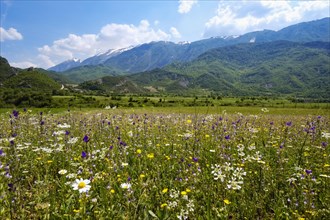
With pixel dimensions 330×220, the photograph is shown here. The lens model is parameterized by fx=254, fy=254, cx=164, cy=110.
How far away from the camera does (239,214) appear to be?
14.3ft

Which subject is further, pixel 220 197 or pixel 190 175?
pixel 190 175

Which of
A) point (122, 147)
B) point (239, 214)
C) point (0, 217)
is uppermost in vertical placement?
point (122, 147)

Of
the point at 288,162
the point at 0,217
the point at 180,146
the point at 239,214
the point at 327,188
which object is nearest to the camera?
the point at 0,217

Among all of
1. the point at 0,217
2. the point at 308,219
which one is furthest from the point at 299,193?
the point at 0,217

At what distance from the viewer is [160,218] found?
13.3ft

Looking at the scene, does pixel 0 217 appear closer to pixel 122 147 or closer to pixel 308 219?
pixel 122 147

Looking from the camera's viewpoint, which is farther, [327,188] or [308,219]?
[327,188]

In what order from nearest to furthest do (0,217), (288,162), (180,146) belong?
1. (0,217)
2. (288,162)
3. (180,146)

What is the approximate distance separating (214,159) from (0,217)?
498 cm

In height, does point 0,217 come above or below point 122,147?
below

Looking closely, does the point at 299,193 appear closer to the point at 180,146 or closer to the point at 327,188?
the point at 327,188

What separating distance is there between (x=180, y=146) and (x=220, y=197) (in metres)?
3.11

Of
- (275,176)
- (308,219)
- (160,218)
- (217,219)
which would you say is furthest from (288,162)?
(160,218)

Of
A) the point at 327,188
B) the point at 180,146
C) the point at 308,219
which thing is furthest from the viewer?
the point at 180,146
